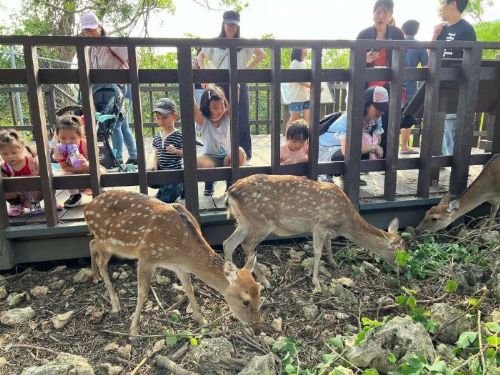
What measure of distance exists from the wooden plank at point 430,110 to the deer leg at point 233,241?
2216 millimetres

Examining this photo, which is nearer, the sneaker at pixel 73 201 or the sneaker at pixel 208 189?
the sneaker at pixel 73 201

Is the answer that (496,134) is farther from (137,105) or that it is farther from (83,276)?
(83,276)

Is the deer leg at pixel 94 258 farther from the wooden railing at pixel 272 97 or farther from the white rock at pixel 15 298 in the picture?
the white rock at pixel 15 298

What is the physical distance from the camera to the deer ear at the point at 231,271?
10.9 feet

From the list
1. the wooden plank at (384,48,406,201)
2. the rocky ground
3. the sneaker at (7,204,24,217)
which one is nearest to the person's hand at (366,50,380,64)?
the wooden plank at (384,48,406,201)

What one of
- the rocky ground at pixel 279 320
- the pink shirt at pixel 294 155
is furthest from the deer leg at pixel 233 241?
the pink shirt at pixel 294 155

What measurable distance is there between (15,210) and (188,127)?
197 centimetres

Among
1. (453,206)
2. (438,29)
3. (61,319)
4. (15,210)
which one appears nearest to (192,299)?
(61,319)

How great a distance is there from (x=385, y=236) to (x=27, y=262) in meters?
3.50

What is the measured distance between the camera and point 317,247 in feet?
14.1

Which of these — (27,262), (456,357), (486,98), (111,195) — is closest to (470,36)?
(486,98)

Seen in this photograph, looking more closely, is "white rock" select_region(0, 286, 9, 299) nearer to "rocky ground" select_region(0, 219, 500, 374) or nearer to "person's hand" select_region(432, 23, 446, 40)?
"rocky ground" select_region(0, 219, 500, 374)

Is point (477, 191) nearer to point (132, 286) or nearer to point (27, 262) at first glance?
point (132, 286)

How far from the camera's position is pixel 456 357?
3074mm
